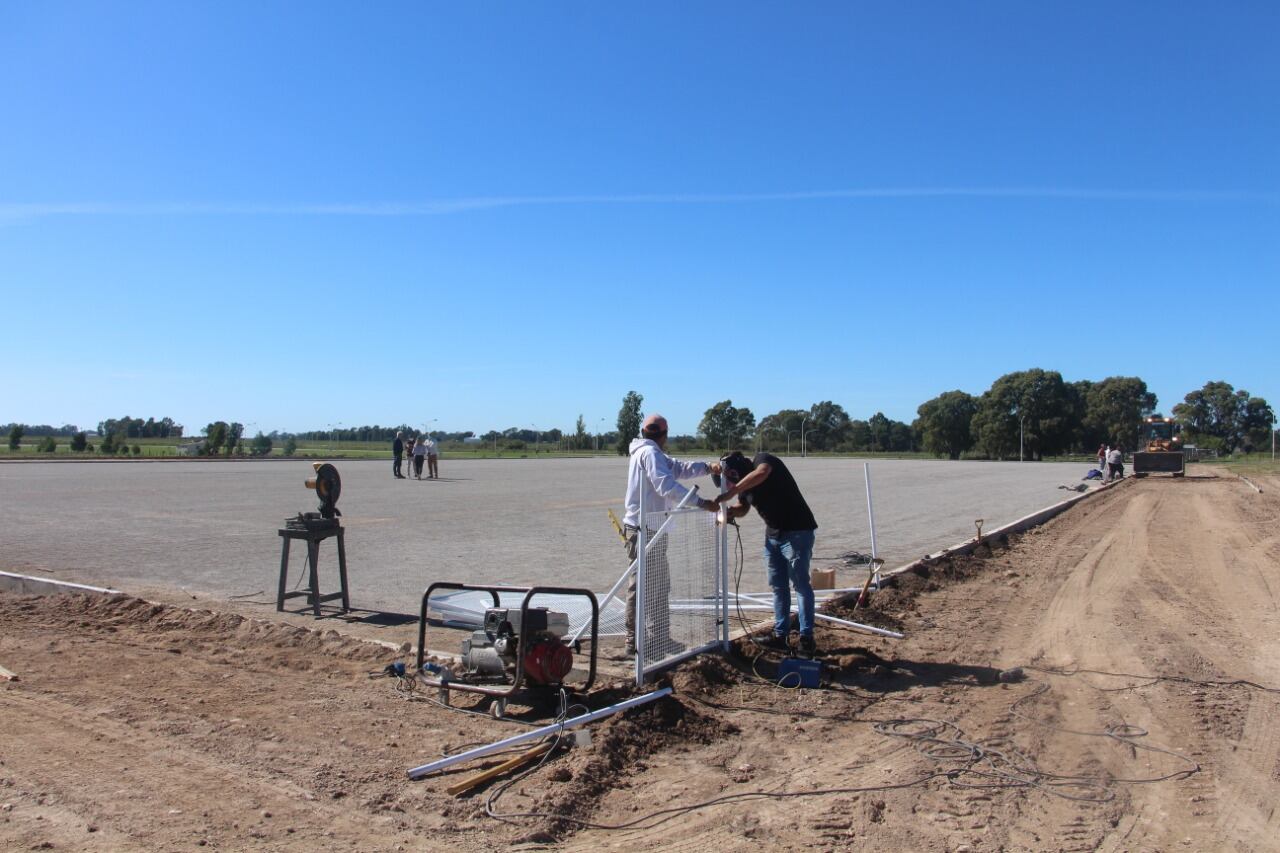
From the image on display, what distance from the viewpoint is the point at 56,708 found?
232 inches

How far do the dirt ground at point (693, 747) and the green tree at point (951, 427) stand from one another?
117 m

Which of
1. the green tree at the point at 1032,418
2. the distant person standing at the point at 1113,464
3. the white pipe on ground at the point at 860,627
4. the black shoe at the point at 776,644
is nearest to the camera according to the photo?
the black shoe at the point at 776,644

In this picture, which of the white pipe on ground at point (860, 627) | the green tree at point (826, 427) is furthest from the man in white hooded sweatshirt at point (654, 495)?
the green tree at point (826, 427)

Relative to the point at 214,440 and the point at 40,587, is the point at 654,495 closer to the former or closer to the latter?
the point at 40,587

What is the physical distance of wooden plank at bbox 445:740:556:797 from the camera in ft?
15.0

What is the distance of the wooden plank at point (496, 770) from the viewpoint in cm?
456

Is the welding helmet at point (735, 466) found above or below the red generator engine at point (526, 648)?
above

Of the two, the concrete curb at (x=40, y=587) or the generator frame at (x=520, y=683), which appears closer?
the generator frame at (x=520, y=683)

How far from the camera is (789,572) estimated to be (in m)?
7.38

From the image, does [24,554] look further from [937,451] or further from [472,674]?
[937,451]

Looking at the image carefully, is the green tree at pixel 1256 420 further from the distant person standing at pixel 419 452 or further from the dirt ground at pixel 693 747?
the dirt ground at pixel 693 747

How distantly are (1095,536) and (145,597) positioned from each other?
16.2 metres

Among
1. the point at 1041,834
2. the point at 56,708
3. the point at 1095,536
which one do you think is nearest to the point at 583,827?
the point at 1041,834

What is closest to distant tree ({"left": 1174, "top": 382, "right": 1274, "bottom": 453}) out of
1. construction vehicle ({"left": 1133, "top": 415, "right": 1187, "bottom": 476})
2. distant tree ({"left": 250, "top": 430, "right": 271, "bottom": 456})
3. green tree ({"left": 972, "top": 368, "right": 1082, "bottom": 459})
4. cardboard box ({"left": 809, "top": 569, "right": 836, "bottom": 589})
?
green tree ({"left": 972, "top": 368, "right": 1082, "bottom": 459})
